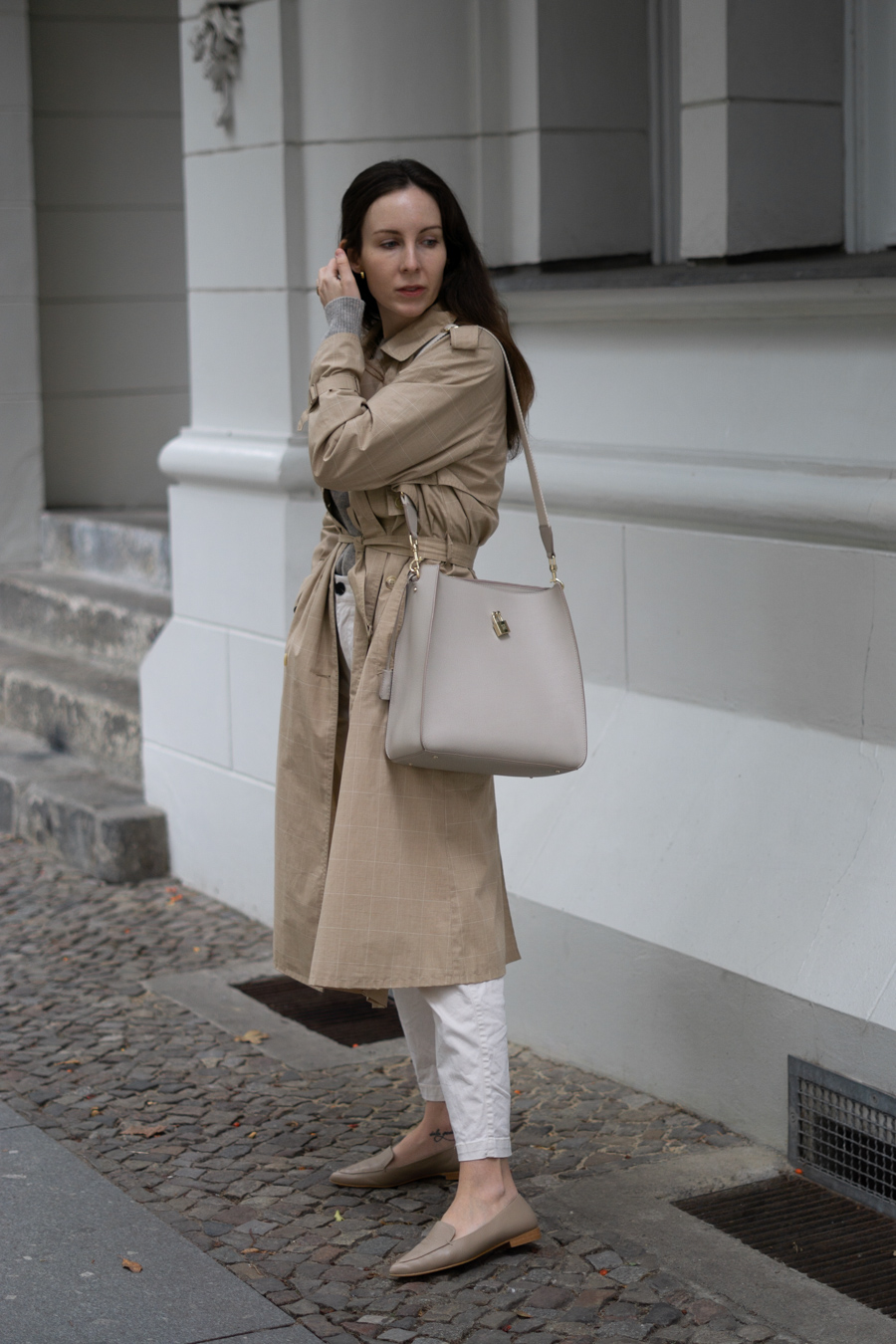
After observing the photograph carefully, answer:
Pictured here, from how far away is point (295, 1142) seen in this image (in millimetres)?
4105

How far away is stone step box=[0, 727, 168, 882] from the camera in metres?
6.34

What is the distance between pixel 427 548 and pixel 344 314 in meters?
0.48

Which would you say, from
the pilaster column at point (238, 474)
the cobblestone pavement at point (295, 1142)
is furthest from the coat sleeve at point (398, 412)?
the pilaster column at point (238, 474)

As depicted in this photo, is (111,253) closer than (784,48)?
No

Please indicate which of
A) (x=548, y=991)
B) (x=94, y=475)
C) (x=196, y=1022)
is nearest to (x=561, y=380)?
(x=548, y=991)

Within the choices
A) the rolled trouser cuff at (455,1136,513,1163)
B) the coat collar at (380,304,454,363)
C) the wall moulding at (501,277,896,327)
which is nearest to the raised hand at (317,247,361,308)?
the coat collar at (380,304,454,363)

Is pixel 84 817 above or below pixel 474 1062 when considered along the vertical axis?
below

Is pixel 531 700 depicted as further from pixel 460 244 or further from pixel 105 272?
pixel 105 272

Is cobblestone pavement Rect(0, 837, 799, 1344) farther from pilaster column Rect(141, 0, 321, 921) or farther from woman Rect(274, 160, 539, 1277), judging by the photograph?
pilaster column Rect(141, 0, 321, 921)

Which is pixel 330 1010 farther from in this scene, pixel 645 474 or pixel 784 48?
pixel 784 48

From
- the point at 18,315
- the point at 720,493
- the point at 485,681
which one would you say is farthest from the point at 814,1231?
the point at 18,315

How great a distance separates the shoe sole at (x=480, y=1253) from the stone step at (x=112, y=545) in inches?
189

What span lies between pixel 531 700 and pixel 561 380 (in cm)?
184

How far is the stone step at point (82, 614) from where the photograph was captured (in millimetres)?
7430
